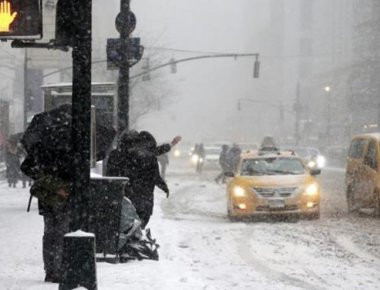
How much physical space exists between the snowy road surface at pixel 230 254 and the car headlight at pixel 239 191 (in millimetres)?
683

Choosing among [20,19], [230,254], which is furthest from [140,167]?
[20,19]

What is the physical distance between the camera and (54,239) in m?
7.53

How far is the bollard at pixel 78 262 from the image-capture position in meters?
6.40

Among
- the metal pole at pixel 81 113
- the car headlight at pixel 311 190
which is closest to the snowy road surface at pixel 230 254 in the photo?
the car headlight at pixel 311 190

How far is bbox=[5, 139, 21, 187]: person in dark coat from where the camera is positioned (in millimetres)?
26359

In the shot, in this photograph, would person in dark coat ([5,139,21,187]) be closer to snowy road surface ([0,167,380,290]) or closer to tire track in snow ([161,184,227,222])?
Result: tire track in snow ([161,184,227,222])

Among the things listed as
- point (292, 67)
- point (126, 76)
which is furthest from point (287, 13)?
point (126, 76)

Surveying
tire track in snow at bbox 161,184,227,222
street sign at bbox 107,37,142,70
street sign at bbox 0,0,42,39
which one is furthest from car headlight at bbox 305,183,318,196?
street sign at bbox 0,0,42,39

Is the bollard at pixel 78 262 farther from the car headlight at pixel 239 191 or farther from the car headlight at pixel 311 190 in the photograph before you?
the car headlight at pixel 311 190

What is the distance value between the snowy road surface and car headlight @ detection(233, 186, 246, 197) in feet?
2.24

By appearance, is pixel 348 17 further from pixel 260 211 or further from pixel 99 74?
pixel 260 211

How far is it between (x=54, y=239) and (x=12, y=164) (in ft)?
64.0

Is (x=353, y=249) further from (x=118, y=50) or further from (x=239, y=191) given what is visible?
(x=239, y=191)

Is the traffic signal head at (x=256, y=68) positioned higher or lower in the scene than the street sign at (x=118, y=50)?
higher
